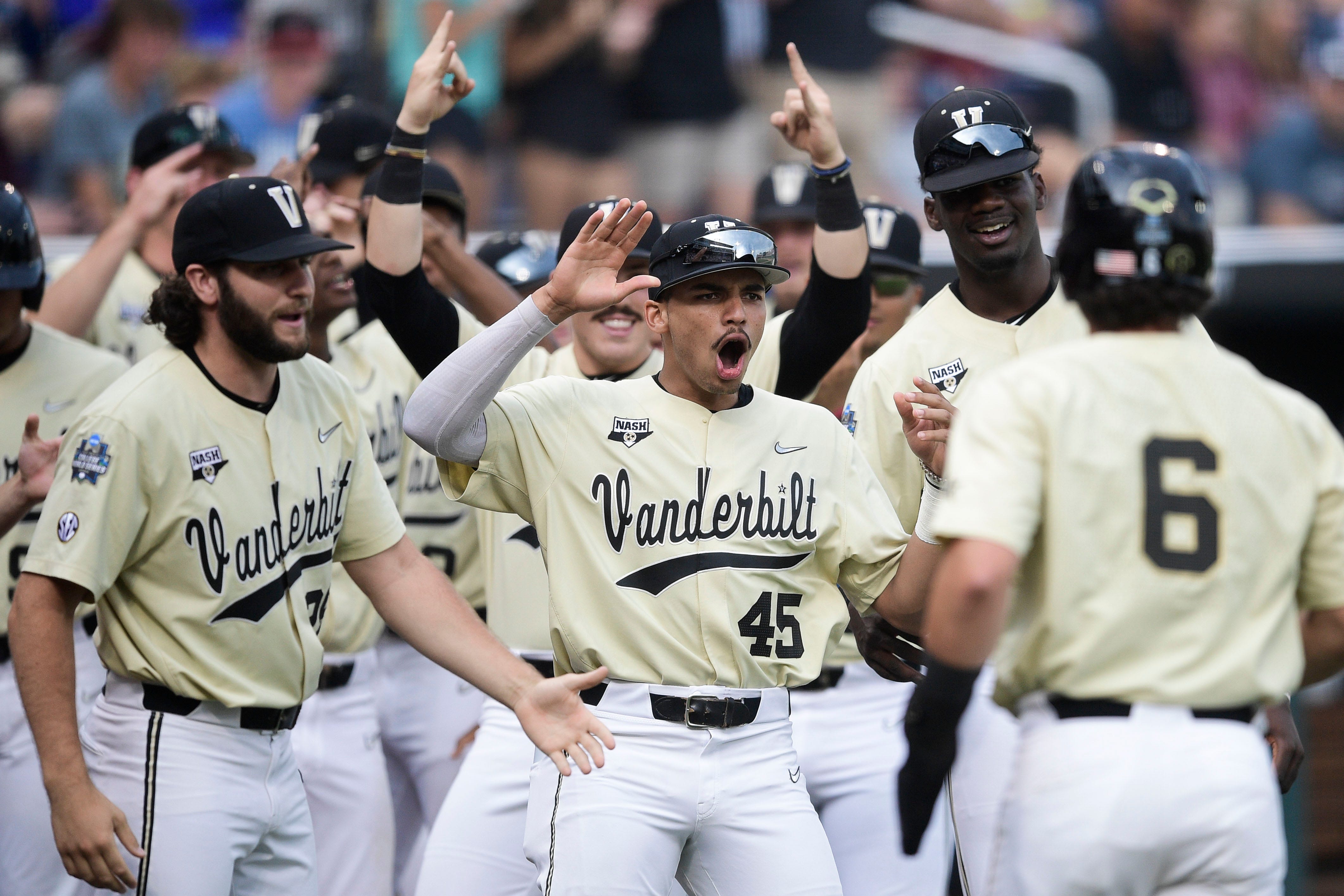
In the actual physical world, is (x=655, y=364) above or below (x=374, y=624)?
above

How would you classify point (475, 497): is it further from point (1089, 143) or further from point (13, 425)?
point (1089, 143)

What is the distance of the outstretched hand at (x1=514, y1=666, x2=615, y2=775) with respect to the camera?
10.6ft

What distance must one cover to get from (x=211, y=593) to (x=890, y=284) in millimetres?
2746

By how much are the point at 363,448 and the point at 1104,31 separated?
6.66m

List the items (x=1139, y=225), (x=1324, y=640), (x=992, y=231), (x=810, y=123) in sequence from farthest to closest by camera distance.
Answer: (x=810, y=123) → (x=992, y=231) → (x=1324, y=640) → (x=1139, y=225)

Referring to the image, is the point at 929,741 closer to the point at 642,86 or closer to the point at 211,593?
the point at 211,593

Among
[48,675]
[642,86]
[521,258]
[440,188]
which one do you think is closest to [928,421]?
[48,675]

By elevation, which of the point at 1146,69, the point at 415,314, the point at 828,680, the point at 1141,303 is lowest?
the point at 828,680

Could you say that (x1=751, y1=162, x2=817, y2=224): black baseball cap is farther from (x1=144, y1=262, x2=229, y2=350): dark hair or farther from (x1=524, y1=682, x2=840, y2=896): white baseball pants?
(x1=524, y1=682, x2=840, y2=896): white baseball pants

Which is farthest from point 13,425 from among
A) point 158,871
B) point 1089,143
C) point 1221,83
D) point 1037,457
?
point 1221,83

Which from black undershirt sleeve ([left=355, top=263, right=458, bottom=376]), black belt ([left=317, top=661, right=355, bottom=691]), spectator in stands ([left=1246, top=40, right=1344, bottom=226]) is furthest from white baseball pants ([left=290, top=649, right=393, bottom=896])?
spectator in stands ([left=1246, top=40, right=1344, bottom=226])

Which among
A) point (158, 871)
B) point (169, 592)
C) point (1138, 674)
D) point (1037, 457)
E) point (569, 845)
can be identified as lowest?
point (158, 871)

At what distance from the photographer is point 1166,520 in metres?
2.60

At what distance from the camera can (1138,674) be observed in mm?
2609
